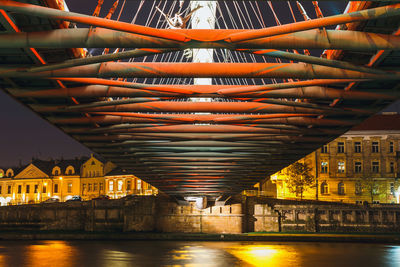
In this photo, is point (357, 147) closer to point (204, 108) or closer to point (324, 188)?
point (324, 188)

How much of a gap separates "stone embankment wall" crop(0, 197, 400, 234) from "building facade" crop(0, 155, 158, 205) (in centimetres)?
3116

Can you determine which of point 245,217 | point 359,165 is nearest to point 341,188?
point 359,165

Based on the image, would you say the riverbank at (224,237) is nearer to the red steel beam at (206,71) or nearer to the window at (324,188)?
the window at (324,188)

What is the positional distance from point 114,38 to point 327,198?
65.4m

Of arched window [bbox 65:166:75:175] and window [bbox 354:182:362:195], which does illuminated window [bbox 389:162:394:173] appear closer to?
window [bbox 354:182:362:195]

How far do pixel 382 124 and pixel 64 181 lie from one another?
5885 cm

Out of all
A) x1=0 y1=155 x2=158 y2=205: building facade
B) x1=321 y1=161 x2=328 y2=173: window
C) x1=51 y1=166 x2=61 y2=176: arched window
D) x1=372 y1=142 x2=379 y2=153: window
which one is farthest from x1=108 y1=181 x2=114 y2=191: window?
x1=372 y1=142 x2=379 y2=153: window

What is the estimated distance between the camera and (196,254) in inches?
1453

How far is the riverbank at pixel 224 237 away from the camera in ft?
154

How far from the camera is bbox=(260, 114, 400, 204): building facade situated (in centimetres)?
6806

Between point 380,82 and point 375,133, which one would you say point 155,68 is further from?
point 375,133

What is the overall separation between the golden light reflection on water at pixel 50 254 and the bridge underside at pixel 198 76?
1305 cm

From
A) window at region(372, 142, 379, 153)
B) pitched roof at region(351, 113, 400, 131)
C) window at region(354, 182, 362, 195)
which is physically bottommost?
window at region(354, 182, 362, 195)

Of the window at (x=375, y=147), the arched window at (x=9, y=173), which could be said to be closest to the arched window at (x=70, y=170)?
the arched window at (x=9, y=173)
